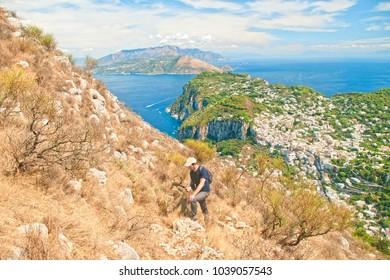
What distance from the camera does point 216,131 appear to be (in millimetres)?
110500

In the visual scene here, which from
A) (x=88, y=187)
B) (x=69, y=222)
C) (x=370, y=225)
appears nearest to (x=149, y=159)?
(x=88, y=187)

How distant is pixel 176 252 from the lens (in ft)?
17.5

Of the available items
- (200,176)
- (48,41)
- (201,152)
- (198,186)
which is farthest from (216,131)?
(198,186)

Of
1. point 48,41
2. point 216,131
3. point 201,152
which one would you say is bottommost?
point 216,131

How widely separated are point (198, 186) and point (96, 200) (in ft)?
8.39

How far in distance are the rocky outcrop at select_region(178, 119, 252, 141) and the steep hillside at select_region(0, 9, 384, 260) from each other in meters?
93.2

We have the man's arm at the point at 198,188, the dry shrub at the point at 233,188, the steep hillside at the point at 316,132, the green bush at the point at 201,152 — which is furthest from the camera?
the steep hillside at the point at 316,132

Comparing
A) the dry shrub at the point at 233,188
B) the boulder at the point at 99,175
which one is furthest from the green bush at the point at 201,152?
the boulder at the point at 99,175

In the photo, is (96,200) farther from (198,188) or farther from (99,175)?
(198,188)

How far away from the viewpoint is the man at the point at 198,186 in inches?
269

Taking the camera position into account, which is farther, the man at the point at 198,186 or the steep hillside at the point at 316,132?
the steep hillside at the point at 316,132

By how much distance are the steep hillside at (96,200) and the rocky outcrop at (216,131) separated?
9322 cm

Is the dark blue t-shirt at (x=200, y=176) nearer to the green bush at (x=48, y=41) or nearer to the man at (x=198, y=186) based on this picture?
the man at (x=198, y=186)
